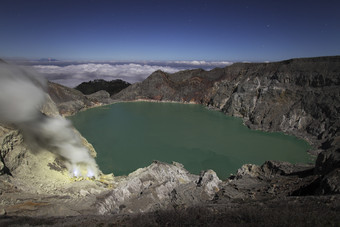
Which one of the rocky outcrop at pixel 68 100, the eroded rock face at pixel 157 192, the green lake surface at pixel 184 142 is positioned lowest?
the green lake surface at pixel 184 142

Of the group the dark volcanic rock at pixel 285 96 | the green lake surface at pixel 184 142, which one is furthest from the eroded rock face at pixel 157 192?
the dark volcanic rock at pixel 285 96

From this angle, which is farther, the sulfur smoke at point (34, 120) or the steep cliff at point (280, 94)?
the steep cliff at point (280, 94)

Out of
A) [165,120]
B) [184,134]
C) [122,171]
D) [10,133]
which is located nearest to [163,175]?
[122,171]

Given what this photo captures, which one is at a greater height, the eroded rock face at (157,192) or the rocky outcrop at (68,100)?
the rocky outcrop at (68,100)

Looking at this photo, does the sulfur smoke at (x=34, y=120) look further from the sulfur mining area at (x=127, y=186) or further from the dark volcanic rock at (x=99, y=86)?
the dark volcanic rock at (x=99, y=86)

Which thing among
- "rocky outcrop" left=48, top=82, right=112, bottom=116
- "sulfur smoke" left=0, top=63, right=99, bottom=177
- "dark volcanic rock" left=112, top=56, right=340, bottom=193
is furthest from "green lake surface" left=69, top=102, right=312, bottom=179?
"sulfur smoke" left=0, top=63, right=99, bottom=177

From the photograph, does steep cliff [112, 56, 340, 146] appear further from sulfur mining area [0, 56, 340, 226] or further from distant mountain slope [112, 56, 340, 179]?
sulfur mining area [0, 56, 340, 226]
